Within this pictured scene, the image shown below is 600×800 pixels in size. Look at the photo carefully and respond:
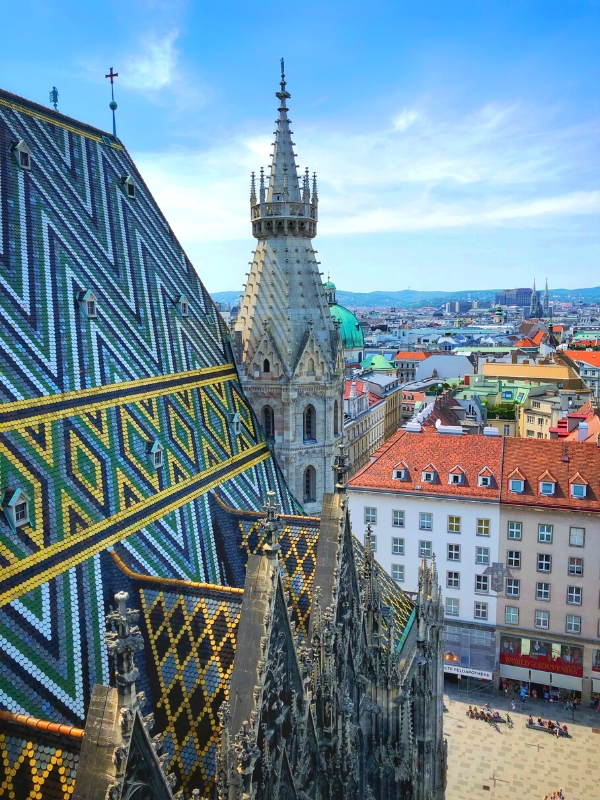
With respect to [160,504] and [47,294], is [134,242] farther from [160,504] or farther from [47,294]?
[160,504]

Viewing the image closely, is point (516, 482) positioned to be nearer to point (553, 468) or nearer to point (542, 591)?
point (553, 468)

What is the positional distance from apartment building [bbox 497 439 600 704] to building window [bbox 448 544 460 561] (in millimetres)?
2245

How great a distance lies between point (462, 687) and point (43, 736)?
31.1 m

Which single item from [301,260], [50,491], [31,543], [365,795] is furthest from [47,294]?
[365,795]

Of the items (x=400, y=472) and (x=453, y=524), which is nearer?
(x=453, y=524)

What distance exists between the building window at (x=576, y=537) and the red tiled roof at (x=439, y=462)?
3.98 metres

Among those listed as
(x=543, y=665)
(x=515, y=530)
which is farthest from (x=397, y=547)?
(x=543, y=665)

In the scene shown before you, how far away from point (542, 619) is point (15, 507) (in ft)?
97.5

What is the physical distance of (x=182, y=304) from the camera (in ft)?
81.5

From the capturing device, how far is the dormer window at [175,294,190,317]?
2472 centimetres

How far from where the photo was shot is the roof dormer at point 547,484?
34.6 meters

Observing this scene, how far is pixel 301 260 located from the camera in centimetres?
2798

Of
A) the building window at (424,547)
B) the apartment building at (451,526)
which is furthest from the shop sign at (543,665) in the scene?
the building window at (424,547)

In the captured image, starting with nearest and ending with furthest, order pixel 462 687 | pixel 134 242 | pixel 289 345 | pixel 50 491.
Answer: pixel 50 491 < pixel 134 242 < pixel 289 345 < pixel 462 687
